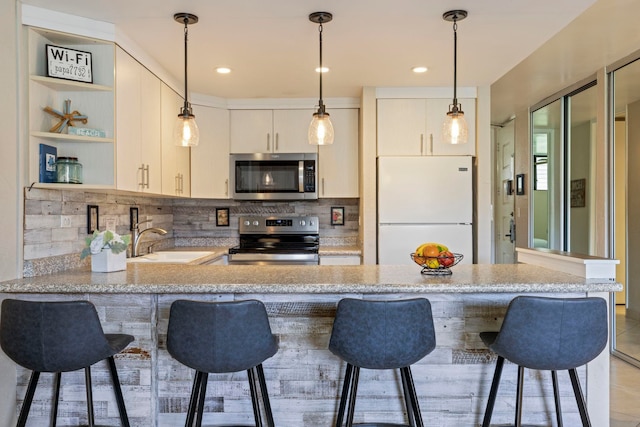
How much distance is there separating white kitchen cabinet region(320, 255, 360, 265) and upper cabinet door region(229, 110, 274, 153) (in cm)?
114

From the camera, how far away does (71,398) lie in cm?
206

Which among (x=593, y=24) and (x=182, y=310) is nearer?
(x=182, y=310)

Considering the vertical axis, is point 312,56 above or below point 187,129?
above

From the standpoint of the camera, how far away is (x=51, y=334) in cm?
167

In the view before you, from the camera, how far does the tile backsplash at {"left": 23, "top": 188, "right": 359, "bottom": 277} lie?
2262mm

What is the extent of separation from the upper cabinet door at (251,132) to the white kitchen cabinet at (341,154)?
1.69 feet

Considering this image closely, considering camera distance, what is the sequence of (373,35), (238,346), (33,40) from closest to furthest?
(238,346)
(33,40)
(373,35)

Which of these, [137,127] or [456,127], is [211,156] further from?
[456,127]

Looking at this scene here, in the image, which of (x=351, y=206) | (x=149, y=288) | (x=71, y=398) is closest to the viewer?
(x=149, y=288)

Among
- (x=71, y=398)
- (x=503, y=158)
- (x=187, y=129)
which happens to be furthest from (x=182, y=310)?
(x=503, y=158)

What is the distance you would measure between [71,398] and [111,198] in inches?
56.0

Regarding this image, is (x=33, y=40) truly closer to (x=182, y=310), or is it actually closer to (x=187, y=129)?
(x=187, y=129)

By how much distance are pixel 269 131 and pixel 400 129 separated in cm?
122

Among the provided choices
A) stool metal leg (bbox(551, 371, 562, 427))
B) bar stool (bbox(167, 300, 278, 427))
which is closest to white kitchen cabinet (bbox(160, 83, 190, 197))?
bar stool (bbox(167, 300, 278, 427))
